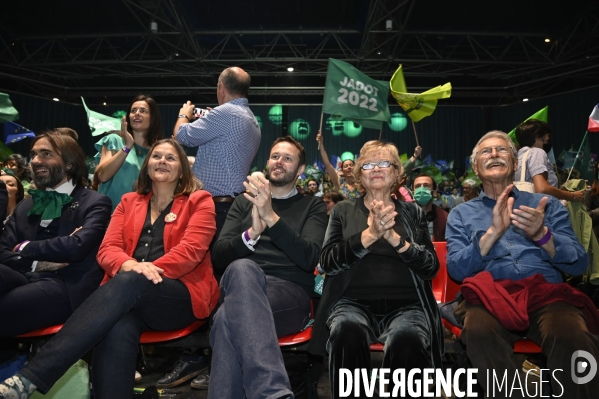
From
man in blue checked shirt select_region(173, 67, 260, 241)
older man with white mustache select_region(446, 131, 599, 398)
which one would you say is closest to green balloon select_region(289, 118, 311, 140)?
man in blue checked shirt select_region(173, 67, 260, 241)

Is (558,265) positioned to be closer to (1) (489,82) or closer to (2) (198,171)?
(2) (198,171)

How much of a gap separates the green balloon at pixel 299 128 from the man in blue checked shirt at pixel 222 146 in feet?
39.9

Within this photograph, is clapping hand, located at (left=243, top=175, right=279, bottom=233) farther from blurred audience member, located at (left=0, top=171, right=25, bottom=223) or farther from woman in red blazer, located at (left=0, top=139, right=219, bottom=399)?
blurred audience member, located at (left=0, top=171, right=25, bottom=223)

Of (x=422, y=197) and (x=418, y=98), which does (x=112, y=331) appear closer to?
(x=422, y=197)

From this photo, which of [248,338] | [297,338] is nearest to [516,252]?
[297,338]

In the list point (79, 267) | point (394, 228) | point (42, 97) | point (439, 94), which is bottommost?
point (79, 267)

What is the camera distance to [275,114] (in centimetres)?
1530

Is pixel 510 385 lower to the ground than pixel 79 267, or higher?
lower

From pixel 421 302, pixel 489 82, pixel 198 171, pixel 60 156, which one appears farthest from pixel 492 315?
pixel 489 82

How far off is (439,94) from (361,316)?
10.7ft

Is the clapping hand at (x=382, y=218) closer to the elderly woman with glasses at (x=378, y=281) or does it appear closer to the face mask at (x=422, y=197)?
the elderly woman with glasses at (x=378, y=281)

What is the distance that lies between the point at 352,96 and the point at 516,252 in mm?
2671

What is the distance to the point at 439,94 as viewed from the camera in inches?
192

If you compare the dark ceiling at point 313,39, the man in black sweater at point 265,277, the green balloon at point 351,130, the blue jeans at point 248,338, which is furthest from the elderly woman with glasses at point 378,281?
the green balloon at point 351,130
